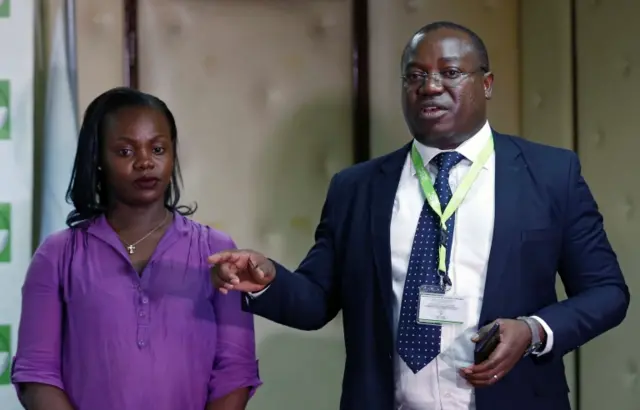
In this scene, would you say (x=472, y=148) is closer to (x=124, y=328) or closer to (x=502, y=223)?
(x=502, y=223)

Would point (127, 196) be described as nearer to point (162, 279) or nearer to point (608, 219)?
point (162, 279)

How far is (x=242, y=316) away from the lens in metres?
1.88

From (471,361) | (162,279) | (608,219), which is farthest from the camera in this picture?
(608,219)

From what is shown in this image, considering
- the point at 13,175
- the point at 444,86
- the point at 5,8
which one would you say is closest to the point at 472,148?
the point at 444,86

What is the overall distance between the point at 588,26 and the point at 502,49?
376 millimetres

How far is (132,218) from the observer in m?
1.87

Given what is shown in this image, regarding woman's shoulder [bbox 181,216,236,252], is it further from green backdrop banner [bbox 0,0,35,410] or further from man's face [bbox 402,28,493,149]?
green backdrop banner [bbox 0,0,35,410]

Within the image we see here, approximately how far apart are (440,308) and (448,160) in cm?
36

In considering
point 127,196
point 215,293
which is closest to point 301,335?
point 215,293

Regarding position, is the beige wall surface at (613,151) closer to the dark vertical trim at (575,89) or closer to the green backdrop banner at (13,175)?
the dark vertical trim at (575,89)

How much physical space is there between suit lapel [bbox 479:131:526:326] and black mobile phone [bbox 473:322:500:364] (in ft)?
0.48

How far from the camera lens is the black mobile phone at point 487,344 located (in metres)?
1.47

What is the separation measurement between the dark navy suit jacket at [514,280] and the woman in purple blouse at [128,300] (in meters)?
0.16

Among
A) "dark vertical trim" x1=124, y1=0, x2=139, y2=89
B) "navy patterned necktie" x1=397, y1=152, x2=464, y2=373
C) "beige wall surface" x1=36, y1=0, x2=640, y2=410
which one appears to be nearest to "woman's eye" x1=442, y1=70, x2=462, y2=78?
"navy patterned necktie" x1=397, y1=152, x2=464, y2=373
